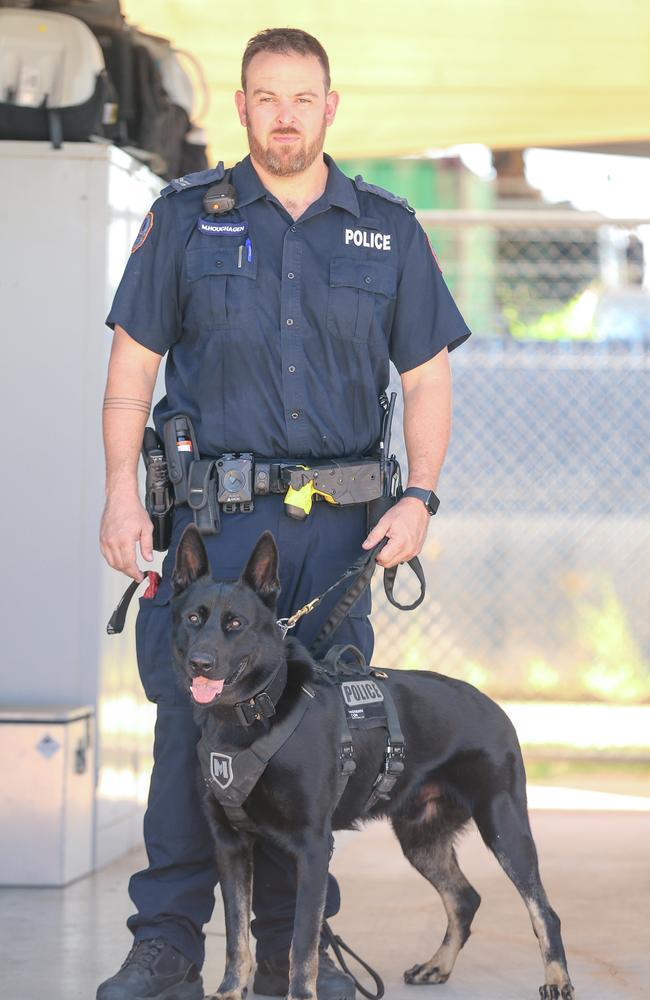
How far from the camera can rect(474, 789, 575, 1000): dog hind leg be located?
10.3 feet

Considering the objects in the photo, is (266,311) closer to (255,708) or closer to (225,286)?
(225,286)

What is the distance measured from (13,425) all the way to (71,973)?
1.90m

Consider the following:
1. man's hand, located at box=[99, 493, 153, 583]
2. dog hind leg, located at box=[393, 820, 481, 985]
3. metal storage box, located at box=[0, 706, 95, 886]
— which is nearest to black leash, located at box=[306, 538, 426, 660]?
man's hand, located at box=[99, 493, 153, 583]

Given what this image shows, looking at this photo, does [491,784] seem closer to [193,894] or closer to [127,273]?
[193,894]

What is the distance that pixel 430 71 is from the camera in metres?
6.96

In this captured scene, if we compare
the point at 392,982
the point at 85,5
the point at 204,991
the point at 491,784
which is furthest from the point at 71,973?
the point at 85,5

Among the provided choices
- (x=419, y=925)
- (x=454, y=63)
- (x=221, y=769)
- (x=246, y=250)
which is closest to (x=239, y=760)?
(x=221, y=769)

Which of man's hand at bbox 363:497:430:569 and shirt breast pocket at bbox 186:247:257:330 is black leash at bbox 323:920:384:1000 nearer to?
man's hand at bbox 363:497:430:569

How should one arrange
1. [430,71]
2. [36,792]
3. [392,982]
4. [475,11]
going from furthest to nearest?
1. [430,71]
2. [475,11]
3. [36,792]
4. [392,982]

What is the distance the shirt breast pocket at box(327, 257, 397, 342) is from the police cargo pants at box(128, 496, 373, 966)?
0.41m

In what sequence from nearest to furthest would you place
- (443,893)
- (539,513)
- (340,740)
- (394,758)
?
(340,740) → (394,758) → (443,893) → (539,513)

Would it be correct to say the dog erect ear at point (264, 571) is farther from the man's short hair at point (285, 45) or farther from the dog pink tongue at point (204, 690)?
the man's short hair at point (285, 45)

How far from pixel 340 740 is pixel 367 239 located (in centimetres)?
114

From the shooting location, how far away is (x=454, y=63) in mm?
6828
